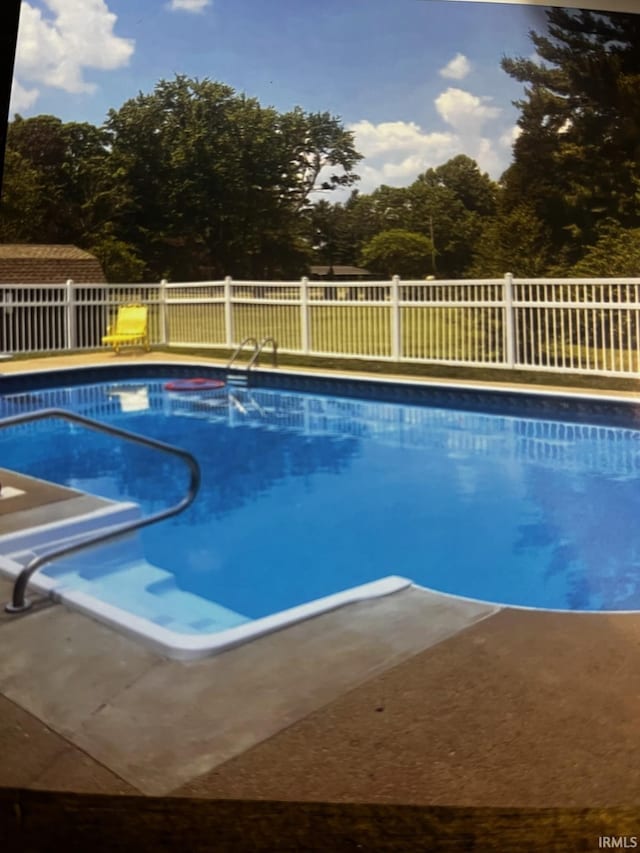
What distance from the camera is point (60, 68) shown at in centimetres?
431

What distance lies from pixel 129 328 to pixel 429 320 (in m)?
2.84

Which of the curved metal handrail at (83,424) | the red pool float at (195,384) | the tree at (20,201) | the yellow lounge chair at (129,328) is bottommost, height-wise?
the curved metal handrail at (83,424)

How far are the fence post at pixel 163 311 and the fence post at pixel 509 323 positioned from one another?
2.71m

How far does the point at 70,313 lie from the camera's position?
453 cm

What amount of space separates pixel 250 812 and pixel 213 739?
0.37 m

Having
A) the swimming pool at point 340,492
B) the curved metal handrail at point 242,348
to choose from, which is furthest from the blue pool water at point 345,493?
the curved metal handrail at point 242,348

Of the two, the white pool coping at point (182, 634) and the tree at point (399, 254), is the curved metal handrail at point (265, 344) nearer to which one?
the tree at point (399, 254)

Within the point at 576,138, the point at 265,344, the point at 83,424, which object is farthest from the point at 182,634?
the point at 576,138

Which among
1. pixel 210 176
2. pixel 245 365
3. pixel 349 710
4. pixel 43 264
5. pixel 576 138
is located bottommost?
pixel 349 710

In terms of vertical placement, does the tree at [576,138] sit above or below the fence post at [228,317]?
above

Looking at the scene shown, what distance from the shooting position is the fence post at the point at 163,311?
493 centimetres

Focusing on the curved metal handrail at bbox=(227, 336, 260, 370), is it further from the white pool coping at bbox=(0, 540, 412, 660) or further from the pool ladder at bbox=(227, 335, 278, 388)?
the white pool coping at bbox=(0, 540, 412, 660)

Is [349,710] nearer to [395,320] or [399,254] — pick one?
[399,254]

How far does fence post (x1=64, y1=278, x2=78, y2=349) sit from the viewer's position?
4.44 m
